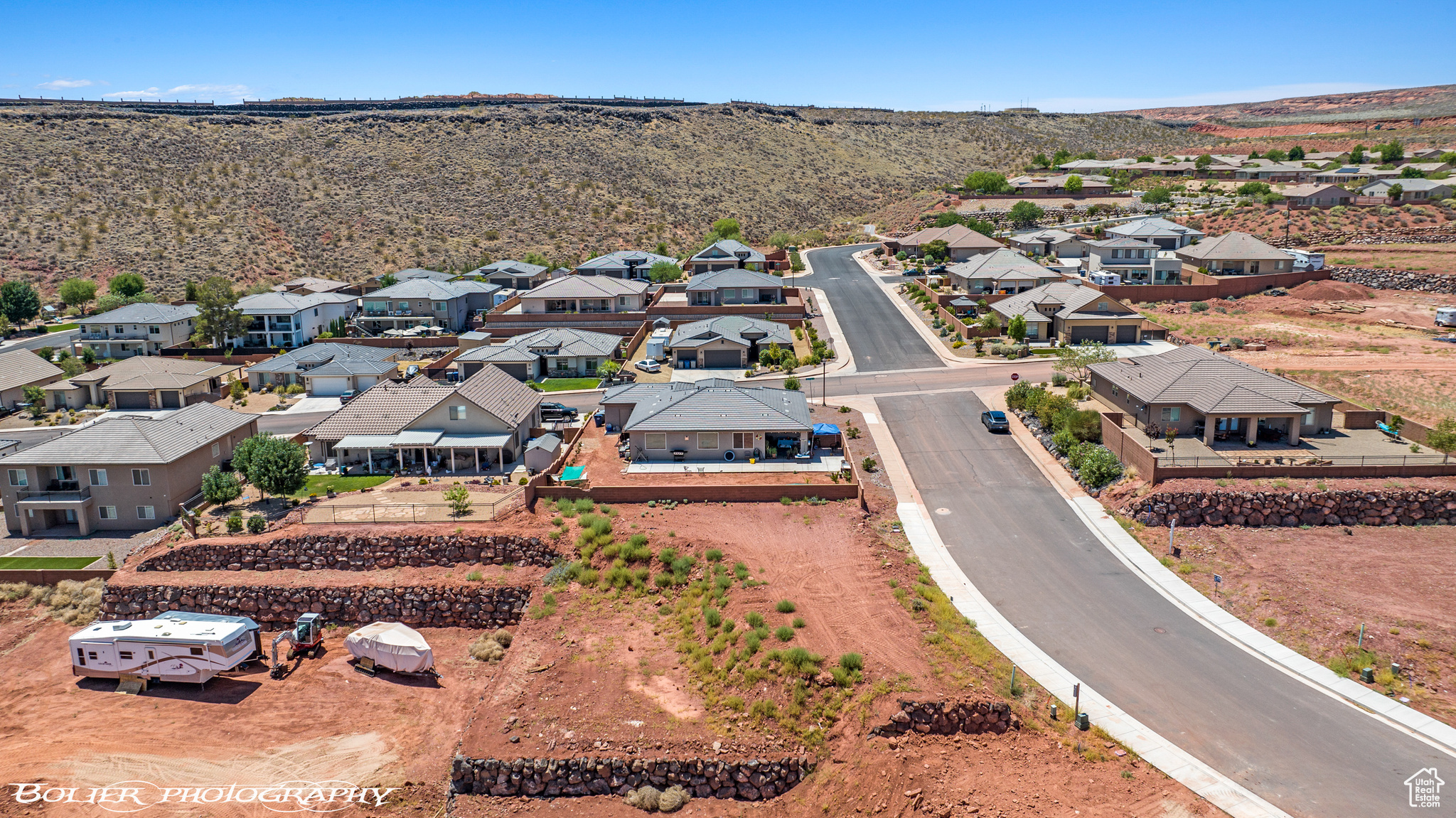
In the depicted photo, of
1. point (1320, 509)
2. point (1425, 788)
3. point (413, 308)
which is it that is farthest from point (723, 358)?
point (1425, 788)

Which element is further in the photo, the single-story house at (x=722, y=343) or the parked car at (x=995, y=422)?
the single-story house at (x=722, y=343)

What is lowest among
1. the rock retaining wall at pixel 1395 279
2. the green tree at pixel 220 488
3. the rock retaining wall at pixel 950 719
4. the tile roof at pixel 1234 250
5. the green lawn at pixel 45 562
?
the rock retaining wall at pixel 950 719

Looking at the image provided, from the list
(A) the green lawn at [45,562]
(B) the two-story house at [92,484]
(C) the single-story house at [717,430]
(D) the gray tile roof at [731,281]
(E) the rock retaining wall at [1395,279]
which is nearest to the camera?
(A) the green lawn at [45,562]

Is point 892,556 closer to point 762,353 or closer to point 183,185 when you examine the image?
point 762,353

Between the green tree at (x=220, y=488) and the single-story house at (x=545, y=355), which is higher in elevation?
the single-story house at (x=545, y=355)

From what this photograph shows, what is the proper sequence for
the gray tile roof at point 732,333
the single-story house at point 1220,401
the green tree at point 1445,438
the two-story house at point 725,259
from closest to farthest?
the green tree at point 1445,438 → the single-story house at point 1220,401 → the gray tile roof at point 732,333 → the two-story house at point 725,259

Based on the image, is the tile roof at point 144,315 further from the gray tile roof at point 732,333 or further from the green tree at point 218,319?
the gray tile roof at point 732,333

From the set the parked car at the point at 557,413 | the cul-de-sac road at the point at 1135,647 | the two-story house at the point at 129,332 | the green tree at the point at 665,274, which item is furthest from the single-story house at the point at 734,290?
the two-story house at the point at 129,332

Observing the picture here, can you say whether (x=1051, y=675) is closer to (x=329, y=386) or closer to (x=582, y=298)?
(x=329, y=386)

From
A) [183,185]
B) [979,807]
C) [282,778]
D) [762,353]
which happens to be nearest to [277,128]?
[183,185]
